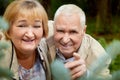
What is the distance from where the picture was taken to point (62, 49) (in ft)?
7.80

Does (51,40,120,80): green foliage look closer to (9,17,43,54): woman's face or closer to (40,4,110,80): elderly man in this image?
(9,17,43,54): woman's face

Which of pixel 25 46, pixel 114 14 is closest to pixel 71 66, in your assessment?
pixel 25 46

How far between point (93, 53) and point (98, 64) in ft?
4.33

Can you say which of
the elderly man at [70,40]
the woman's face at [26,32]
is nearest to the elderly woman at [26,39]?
the woman's face at [26,32]

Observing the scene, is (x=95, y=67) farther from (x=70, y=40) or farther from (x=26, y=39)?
(x=70, y=40)

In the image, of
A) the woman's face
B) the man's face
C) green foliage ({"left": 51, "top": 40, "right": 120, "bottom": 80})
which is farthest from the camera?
the man's face

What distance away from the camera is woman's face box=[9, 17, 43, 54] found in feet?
6.70

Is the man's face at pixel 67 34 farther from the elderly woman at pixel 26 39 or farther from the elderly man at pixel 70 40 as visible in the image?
the elderly woman at pixel 26 39

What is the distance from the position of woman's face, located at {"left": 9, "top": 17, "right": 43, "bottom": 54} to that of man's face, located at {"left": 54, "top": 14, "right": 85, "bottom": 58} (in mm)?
248

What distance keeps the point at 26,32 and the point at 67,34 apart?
0.41 meters

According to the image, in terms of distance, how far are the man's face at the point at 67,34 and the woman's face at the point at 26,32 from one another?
0.25 meters

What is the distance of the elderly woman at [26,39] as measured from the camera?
2072mm

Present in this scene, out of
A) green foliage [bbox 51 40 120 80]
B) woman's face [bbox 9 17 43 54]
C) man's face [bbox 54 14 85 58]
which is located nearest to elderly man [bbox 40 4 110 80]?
man's face [bbox 54 14 85 58]

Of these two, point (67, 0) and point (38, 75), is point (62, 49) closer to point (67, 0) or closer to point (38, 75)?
point (38, 75)
